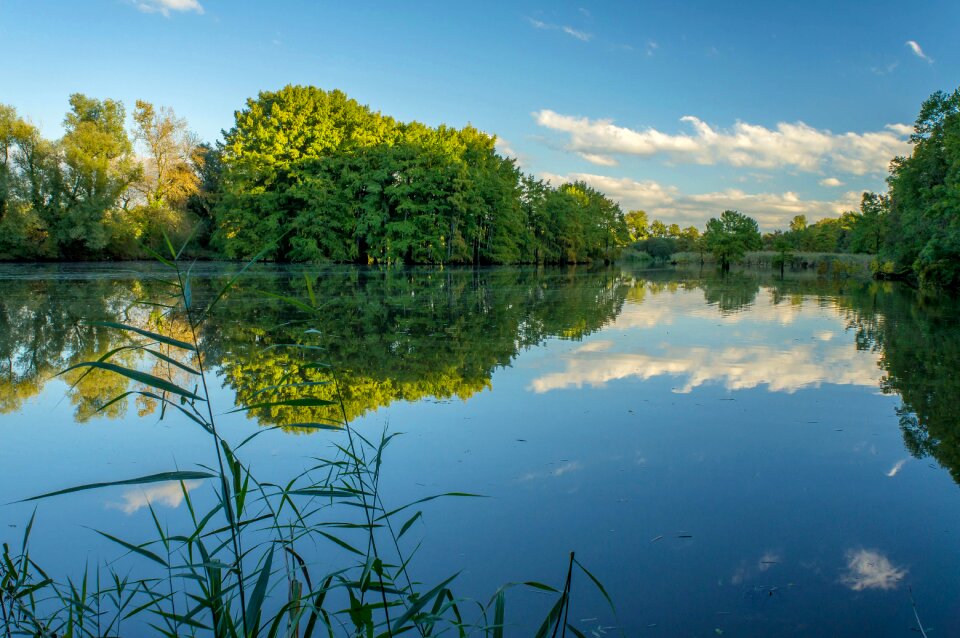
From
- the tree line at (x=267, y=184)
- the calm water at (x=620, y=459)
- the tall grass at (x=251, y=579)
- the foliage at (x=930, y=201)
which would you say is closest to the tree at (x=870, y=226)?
the foliage at (x=930, y=201)

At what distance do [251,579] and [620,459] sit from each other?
2.48 meters

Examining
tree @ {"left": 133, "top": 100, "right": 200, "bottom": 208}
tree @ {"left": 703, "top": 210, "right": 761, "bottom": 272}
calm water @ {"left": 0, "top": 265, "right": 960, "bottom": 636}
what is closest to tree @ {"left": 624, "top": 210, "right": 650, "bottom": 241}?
tree @ {"left": 703, "top": 210, "right": 761, "bottom": 272}

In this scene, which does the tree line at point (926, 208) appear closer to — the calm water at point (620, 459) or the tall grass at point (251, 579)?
the calm water at point (620, 459)

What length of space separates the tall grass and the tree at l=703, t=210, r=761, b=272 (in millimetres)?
53401

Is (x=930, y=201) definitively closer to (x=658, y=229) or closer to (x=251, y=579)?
(x=251, y=579)

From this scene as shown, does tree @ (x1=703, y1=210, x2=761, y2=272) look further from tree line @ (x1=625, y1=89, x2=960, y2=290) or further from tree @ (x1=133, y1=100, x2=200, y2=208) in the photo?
tree @ (x1=133, y1=100, x2=200, y2=208)

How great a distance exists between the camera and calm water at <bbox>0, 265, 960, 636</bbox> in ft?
8.54

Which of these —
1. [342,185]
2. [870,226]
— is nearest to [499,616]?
[342,185]

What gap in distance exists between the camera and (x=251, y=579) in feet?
8.35

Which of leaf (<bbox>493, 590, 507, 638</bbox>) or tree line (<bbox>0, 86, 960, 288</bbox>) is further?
tree line (<bbox>0, 86, 960, 288</bbox>)

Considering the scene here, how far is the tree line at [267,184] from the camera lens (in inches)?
1286

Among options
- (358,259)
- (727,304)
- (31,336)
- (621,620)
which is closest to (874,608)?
(621,620)

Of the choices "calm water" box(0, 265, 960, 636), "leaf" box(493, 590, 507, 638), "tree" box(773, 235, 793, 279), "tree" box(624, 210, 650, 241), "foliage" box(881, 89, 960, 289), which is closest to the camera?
"leaf" box(493, 590, 507, 638)

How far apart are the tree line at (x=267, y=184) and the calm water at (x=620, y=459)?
1101 inches
